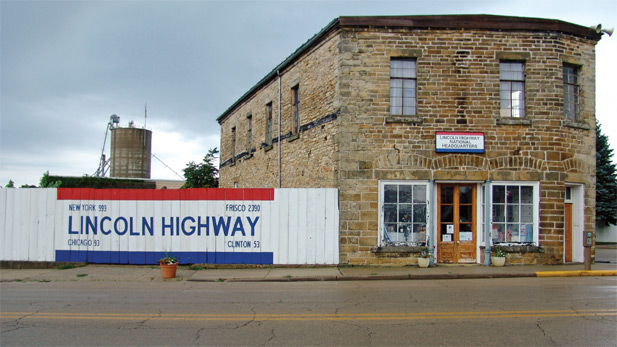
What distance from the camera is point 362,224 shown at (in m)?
14.8

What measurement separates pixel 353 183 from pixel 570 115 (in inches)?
298

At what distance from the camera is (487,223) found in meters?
14.9

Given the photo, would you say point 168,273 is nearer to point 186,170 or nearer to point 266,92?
point 266,92

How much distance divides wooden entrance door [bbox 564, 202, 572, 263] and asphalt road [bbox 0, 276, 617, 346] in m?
3.77

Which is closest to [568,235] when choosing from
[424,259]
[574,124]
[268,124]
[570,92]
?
[574,124]

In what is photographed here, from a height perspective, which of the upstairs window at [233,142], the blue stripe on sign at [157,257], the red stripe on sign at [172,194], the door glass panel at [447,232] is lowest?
the blue stripe on sign at [157,257]

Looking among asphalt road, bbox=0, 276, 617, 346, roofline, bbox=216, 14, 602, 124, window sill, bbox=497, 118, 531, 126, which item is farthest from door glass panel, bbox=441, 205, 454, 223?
roofline, bbox=216, 14, 602, 124

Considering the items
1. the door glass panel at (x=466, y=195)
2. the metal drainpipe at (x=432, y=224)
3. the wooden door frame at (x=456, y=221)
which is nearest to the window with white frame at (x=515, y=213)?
the wooden door frame at (x=456, y=221)

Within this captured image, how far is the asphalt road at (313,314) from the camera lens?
6.59 metres

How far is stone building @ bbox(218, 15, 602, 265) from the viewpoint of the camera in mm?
14867

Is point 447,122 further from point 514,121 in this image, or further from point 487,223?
point 487,223

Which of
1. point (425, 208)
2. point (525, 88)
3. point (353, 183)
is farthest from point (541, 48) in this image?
point (353, 183)

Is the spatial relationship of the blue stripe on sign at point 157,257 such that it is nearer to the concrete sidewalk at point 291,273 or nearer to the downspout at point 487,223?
the concrete sidewalk at point 291,273

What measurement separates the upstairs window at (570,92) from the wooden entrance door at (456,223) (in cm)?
420
